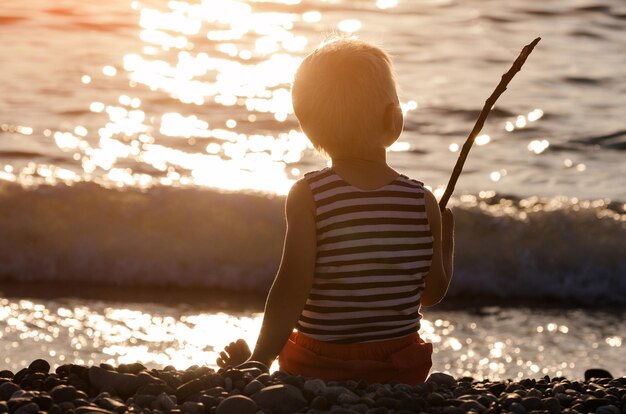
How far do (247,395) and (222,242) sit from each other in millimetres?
4973

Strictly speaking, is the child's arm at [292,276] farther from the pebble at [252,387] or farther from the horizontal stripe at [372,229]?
the pebble at [252,387]

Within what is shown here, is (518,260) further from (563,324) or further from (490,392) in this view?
(490,392)

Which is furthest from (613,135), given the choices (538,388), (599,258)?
(538,388)

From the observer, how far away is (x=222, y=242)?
8414mm

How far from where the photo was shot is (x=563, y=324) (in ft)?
23.2

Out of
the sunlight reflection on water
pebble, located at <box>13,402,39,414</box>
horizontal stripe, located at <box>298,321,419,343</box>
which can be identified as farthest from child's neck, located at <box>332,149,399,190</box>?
the sunlight reflection on water

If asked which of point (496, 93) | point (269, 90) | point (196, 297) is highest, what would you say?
point (496, 93)

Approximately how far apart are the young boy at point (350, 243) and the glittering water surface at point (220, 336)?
2067 mm

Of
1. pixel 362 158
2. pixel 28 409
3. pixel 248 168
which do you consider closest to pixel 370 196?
pixel 362 158

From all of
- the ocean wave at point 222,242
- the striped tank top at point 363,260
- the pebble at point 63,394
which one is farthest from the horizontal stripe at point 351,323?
the ocean wave at point 222,242

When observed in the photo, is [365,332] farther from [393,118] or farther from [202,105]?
[202,105]

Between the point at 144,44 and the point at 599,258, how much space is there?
7.07 m

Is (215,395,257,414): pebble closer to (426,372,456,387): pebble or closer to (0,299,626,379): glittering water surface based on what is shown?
(426,372,456,387): pebble

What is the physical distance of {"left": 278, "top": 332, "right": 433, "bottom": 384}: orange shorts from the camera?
3.89 m
